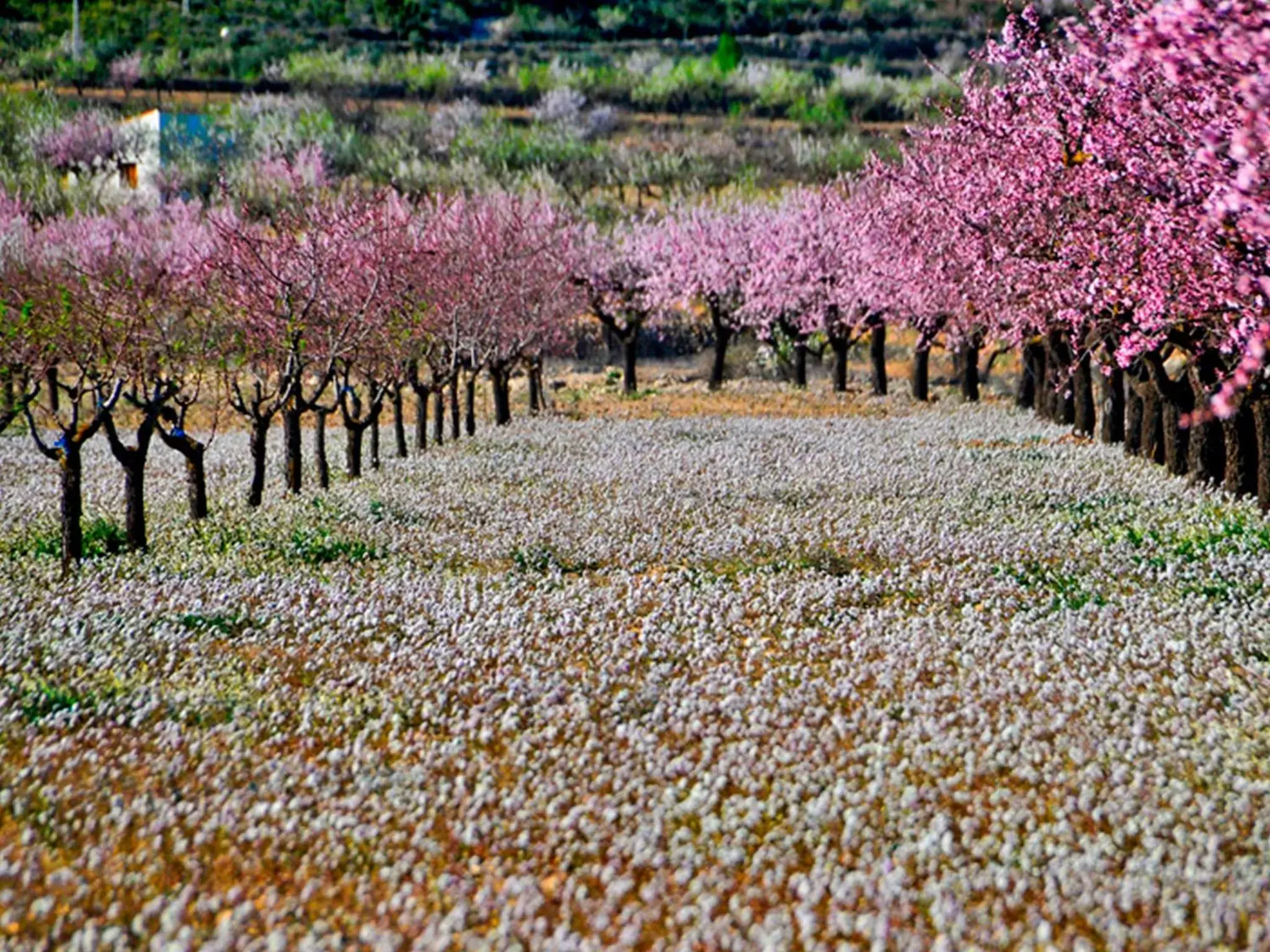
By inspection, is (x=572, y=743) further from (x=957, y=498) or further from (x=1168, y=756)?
(x=957, y=498)

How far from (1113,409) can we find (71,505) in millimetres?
27029

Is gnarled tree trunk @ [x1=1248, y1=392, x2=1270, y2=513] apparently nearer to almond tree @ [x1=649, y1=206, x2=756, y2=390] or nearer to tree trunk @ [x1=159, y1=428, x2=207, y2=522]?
tree trunk @ [x1=159, y1=428, x2=207, y2=522]

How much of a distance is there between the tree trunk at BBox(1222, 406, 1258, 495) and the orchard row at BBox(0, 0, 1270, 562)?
5cm

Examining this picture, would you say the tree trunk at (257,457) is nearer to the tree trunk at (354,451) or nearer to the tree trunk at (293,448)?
the tree trunk at (293,448)

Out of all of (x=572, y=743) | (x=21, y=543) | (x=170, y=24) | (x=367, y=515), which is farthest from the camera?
(x=170, y=24)

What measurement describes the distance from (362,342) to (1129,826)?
23392 mm

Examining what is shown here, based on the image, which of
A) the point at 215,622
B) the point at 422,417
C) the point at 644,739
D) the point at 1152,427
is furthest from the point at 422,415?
the point at 644,739

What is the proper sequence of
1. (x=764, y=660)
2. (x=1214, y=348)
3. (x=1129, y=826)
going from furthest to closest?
(x=1214, y=348)
(x=764, y=660)
(x=1129, y=826)

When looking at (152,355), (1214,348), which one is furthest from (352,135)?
(1214,348)

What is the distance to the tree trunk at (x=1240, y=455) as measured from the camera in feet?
73.7

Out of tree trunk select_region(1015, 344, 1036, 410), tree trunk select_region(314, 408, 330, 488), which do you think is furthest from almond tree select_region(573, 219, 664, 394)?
tree trunk select_region(314, 408, 330, 488)

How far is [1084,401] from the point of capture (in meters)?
36.4

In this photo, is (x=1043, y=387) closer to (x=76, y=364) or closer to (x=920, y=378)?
(x=920, y=378)

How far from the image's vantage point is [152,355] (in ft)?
79.9
